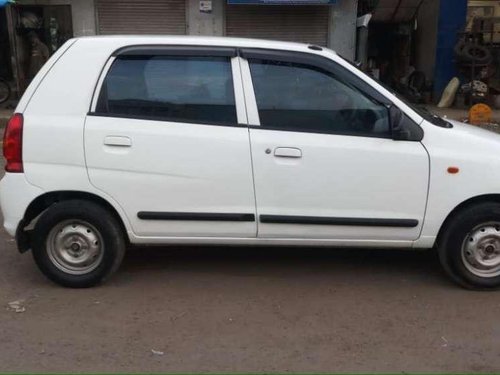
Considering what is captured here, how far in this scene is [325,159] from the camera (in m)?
4.21

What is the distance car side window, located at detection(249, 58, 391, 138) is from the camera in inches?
169

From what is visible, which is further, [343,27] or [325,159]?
[343,27]

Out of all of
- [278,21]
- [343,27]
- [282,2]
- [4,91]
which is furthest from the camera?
[343,27]

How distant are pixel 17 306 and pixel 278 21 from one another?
12092 millimetres

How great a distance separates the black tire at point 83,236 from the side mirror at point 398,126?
2.08m

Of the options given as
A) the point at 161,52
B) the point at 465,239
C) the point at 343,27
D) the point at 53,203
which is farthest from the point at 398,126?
the point at 343,27

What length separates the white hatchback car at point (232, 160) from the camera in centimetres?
423

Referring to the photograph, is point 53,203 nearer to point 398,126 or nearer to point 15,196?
point 15,196

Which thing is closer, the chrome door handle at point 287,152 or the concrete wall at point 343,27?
the chrome door handle at point 287,152

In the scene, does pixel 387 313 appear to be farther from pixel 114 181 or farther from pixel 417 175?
pixel 114 181

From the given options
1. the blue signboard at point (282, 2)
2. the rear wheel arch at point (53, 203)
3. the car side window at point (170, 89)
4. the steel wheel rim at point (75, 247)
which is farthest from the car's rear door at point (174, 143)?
the blue signboard at point (282, 2)

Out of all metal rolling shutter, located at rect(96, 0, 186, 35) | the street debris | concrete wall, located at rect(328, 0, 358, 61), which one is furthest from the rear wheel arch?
concrete wall, located at rect(328, 0, 358, 61)

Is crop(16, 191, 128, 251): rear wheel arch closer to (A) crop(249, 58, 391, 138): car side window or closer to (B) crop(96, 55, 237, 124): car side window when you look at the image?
(B) crop(96, 55, 237, 124): car side window

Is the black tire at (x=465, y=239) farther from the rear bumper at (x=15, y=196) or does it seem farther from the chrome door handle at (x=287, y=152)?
the rear bumper at (x=15, y=196)
